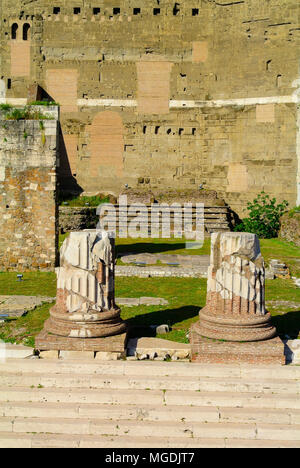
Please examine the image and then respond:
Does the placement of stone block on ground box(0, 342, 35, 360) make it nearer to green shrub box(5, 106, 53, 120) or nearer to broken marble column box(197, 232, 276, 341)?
broken marble column box(197, 232, 276, 341)

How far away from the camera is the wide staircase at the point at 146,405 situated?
4793 millimetres

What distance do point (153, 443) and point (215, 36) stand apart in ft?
72.8

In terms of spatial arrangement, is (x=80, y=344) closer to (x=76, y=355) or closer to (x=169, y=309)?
(x=76, y=355)

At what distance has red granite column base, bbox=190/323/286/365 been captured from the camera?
586 cm

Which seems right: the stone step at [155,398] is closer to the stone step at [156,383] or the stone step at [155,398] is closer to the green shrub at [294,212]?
the stone step at [156,383]

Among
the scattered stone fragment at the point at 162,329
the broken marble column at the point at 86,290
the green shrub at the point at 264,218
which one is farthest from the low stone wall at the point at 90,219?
the broken marble column at the point at 86,290

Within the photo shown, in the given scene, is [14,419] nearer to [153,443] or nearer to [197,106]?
[153,443]

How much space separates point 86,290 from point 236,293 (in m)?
2.03

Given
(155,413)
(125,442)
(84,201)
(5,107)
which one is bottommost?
(125,442)

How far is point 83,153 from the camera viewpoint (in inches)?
957

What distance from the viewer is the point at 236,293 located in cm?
629

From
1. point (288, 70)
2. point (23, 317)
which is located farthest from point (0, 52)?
point (23, 317)

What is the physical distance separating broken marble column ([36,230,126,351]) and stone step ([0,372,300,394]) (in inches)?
28.5

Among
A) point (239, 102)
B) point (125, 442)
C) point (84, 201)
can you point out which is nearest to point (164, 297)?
point (125, 442)
